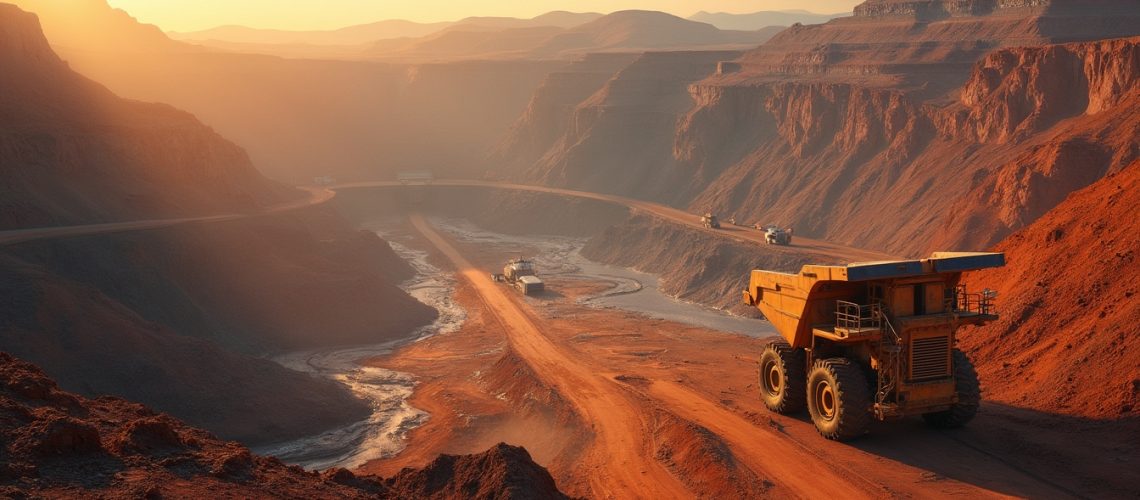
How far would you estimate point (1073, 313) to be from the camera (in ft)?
95.6

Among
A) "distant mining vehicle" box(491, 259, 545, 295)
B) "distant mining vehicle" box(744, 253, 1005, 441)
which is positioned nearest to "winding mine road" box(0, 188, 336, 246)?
"distant mining vehicle" box(491, 259, 545, 295)

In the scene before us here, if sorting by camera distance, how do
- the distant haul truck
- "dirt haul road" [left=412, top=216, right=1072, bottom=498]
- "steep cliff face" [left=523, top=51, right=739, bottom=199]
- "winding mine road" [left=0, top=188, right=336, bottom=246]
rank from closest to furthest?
"dirt haul road" [left=412, top=216, right=1072, bottom=498]
"winding mine road" [left=0, top=188, right=336, bottom=246]
"steep cliff face" [left=523, top=51, right=739, bottom=199]
the distant haul truck

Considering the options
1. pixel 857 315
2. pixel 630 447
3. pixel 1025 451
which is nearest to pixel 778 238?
pixel 630 447

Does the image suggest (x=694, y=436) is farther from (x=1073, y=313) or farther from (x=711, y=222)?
(x=711, y=222)

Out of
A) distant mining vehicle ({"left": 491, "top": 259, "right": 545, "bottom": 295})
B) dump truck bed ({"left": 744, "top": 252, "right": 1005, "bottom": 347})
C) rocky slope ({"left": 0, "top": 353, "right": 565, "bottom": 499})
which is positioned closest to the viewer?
rocky slope ({"left": 0, "top": 353, "right": 565, "bottom": 499})

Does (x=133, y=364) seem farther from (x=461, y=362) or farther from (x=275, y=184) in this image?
(x=275, y=184)

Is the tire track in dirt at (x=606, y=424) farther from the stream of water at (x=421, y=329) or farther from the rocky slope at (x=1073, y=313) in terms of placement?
the rocky slope at (x=1073, y=313)

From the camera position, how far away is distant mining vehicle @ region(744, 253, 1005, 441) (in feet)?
79.2

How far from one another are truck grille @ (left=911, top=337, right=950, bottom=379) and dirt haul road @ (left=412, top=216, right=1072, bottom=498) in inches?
72.6

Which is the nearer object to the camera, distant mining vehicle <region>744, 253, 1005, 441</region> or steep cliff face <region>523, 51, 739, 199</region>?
distant mining vehicle <region>744, 253, 1005, 441</region>

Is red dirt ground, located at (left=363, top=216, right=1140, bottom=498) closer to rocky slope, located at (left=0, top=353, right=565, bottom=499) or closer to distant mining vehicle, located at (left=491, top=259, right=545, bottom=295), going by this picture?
rocky slope, located at (left=0, top=353, right=565, bottom=499)

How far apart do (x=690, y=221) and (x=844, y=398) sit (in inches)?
2720

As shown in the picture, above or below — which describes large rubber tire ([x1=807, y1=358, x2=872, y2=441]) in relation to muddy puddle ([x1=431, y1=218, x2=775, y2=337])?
above

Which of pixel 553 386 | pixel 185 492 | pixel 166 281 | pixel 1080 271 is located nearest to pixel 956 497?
pixel 1080 271
